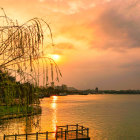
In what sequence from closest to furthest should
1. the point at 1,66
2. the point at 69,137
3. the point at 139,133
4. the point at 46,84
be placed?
the point at 1,66 < the point at 46,84 < the point at 69,137 < the point at 139,133

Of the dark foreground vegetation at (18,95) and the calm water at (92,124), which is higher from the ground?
the dark foreground vegetation at (18,95)

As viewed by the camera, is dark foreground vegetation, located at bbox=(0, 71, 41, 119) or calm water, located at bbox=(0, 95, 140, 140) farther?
calm water, located at bbox=(0, 95, 140, 140)

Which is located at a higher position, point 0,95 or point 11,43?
point 11,43

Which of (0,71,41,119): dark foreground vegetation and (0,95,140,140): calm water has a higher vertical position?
(0,71,41,119): dark foreground vegetation

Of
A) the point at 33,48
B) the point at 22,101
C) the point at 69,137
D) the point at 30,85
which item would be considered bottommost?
the point at 69,137

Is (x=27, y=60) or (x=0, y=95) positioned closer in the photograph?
(x=27, y=60)

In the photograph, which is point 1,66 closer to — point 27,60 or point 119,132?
point 27,60

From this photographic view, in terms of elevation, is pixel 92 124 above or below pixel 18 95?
below

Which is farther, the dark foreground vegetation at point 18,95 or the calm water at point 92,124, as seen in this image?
the calm water at point 92,124

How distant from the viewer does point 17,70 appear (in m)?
4.66

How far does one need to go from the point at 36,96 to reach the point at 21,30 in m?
1.47

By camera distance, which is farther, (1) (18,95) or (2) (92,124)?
(2) (92,124)

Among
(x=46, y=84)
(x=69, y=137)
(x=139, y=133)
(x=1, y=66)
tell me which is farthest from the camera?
(x=139, y=133)

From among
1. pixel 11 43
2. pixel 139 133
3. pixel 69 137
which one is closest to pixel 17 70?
pixel 11 43
